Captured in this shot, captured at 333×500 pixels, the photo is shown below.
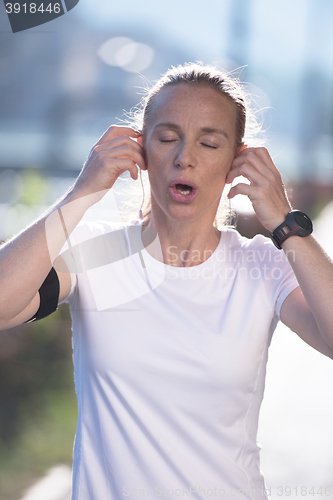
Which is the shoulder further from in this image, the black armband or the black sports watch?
the black armband

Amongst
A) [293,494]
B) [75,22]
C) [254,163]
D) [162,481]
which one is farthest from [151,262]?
[75,22]

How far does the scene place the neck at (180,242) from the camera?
131 centimetres

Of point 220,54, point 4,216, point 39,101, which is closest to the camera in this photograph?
point 4,216

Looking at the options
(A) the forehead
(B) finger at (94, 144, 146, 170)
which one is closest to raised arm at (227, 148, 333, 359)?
(A) the forehead

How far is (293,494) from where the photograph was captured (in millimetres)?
2832

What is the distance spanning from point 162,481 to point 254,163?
751 millimetres

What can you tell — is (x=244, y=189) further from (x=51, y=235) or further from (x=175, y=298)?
(x=51, y=235)

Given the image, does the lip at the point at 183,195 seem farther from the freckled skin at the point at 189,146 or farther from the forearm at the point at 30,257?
the forearm at the point at 30,257

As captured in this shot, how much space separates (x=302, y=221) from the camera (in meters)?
1.18

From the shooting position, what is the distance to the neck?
1307 mm

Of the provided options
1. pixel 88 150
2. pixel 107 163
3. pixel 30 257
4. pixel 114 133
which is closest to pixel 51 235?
pixel 30 257

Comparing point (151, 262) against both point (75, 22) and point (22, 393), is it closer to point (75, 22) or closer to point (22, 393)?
point (22, 393)

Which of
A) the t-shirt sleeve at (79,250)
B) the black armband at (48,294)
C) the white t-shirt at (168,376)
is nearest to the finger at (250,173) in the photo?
the white t-shirt at (168,376)

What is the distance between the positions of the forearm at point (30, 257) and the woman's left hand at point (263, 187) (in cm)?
41
